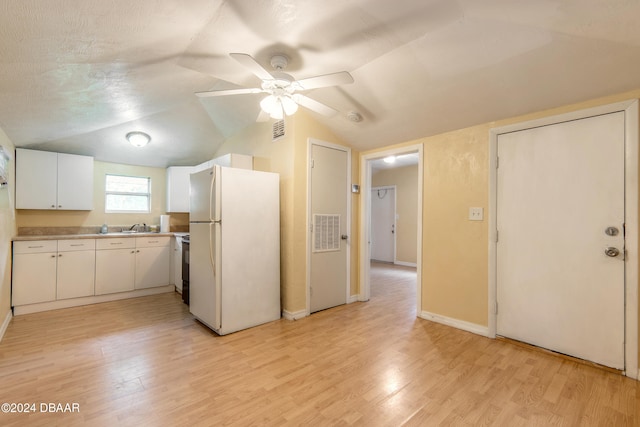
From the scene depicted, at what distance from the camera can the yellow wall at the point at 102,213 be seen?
385 centimetres

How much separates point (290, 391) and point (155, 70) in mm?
2594

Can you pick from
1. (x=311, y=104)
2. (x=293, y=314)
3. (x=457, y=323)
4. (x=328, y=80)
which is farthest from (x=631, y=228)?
(x=293, y=314)

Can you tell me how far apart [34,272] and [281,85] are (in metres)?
3.75

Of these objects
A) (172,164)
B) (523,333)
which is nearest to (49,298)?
(172,164)

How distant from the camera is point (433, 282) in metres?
3.13

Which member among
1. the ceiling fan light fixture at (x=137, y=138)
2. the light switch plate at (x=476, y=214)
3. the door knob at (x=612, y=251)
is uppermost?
the ceiling fan light fixture at (x=137, y=138)

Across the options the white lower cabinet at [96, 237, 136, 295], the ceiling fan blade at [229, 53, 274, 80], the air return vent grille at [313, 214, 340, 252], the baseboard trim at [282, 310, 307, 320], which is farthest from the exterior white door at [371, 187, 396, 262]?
the ceiling fan blade at [229, 53, 274, 80]

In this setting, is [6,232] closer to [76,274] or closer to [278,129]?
[76,274]

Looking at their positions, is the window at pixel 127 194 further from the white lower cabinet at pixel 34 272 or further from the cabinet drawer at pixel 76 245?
the white lower cabinet at pixel 34 272

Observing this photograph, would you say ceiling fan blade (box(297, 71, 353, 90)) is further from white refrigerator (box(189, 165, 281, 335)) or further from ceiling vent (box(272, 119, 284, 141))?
ceiling vent (box(272, 119, 284, 141))

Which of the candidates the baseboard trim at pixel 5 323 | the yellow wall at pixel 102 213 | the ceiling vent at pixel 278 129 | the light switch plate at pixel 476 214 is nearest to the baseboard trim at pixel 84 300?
the baseboard trim at pixel 5 323

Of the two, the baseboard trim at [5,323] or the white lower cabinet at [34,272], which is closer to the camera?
the baseboard trim at [5,323]

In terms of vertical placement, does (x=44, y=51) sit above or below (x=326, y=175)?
above

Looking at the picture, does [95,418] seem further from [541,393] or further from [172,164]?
[172,164]
